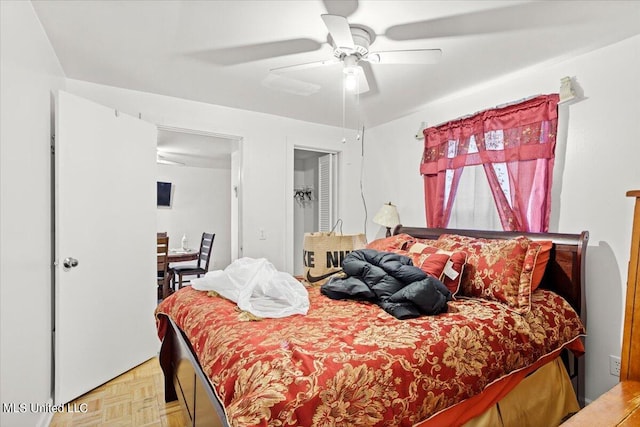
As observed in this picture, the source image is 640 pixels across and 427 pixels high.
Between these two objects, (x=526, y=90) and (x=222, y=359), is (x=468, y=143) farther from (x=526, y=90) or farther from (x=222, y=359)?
(x=222, y=359)

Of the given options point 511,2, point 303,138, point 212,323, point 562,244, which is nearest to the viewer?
point 212,323

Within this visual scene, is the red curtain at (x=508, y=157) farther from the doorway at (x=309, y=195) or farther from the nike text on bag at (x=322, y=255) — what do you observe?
the doorway at (x=309, y=195)

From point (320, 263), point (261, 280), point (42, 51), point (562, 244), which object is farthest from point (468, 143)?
point (42, 51)

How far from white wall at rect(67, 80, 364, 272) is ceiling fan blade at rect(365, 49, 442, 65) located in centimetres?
180

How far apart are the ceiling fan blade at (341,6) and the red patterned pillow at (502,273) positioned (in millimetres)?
1690

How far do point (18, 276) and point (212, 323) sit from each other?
981mm

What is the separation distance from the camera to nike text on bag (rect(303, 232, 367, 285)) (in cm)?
244

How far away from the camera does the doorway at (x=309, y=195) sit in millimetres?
4613

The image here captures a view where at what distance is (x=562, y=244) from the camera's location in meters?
2.17

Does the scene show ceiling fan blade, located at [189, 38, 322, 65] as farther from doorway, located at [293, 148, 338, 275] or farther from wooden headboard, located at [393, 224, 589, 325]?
doorway, located at [293, 148, 338, 275]

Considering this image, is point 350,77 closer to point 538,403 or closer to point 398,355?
point 398,355

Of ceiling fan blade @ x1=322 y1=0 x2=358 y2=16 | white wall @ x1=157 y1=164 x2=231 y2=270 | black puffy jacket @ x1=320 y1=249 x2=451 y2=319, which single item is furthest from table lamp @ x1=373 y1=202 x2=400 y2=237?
white wall @ x1=157 y1=164 x2=231 y2=270

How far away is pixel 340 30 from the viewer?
1.62 metres

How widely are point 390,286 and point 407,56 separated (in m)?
1.34
